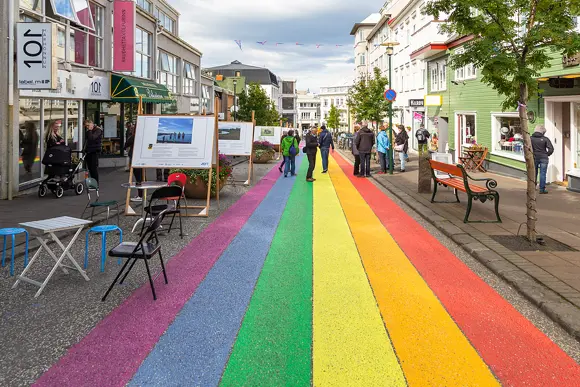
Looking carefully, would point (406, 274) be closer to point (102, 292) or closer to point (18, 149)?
point (102, 292)

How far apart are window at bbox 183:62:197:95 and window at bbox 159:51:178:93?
1.97 m

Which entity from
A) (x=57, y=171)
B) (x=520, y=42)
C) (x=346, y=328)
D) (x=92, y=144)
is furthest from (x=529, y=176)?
(x=57, y=171)

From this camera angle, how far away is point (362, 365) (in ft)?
12.7

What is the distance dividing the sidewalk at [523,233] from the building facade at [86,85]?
32.7 feet

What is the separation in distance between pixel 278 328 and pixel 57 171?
10.5 meters

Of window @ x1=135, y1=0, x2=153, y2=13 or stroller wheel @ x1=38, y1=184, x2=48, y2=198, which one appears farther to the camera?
window @ x1=135, y1=0, x2=153, y2=13

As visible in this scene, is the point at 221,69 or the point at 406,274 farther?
the point at 221,69

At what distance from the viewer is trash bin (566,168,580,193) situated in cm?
1399

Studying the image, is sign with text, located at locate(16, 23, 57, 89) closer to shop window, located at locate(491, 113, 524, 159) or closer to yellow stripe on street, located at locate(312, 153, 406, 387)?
yellow stripe on street, located at locate(312, 153, 406, 387)

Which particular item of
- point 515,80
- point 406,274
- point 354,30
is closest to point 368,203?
point 515,80

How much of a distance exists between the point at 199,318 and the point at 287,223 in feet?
17.1

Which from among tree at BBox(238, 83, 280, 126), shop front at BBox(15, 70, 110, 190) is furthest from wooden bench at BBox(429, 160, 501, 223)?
tree at BBox(238, 83, 280, 126)

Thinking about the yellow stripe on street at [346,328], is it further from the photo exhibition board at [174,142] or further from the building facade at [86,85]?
the building facade at [86,85]

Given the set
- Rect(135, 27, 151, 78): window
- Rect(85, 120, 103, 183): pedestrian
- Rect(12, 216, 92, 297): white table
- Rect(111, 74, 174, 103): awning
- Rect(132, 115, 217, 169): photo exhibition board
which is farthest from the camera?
→ Rect(135, 27, 151, 78): window
